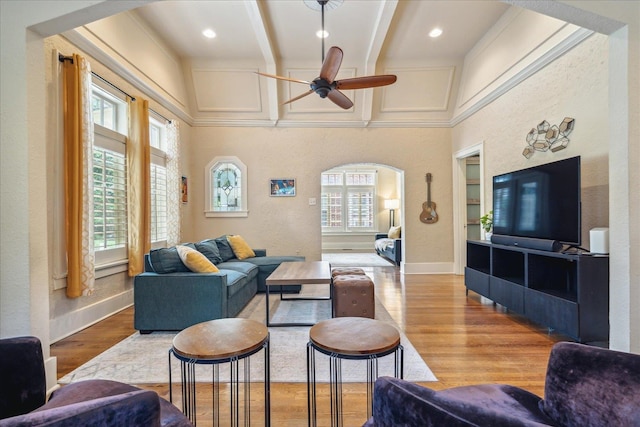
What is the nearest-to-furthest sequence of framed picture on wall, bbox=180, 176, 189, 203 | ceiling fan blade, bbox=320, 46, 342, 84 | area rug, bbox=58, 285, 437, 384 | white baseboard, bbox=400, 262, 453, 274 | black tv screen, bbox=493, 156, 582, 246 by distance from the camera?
area rug, bbox=58, 285, 437, 384, black tv screen, bbox=493, 156, 582, 246, ceiling fan blade, bbox=320, 46, 342, 84, framed picture on wall, bbox=180, 176, 189, 203, white baseboard, bbox=400, 262, 453, 274

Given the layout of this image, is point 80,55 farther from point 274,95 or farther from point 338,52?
point 274,95

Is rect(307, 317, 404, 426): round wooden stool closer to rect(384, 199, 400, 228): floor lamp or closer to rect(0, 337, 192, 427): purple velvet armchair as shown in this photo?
rect(0, 337, 192, 427): purple velvet armchair

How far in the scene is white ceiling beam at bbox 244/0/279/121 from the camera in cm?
376

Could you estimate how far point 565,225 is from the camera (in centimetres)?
282

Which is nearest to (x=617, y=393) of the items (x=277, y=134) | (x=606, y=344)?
(x=606, y=344)

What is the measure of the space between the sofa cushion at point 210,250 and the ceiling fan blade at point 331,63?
270cm

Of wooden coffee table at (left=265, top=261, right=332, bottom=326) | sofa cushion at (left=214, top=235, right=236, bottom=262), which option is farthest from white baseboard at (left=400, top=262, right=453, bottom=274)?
sofa cushion at (left=214, top=235, right=236, bottom=262)

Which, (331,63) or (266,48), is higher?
(266,48)

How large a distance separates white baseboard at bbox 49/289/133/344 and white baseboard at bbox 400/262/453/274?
474 centimetres

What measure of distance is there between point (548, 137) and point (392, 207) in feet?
20.6

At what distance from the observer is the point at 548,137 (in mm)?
3484

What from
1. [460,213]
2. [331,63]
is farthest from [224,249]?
[460,213]

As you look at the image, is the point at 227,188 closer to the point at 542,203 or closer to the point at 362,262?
the point at 362,262

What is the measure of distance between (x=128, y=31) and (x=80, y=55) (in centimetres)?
104
